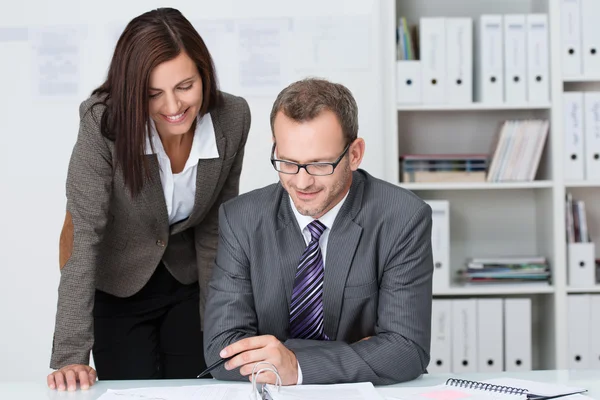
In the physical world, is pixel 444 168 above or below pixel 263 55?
below

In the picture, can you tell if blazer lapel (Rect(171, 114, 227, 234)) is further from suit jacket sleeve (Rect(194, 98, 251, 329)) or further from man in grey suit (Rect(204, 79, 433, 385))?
man in grey suit (Rect(204, 79, 433, 385))

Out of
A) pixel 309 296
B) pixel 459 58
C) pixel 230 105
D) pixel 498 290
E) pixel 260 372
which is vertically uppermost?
pixel 459 58

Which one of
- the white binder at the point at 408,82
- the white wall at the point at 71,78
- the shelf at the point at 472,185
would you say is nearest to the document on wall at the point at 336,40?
the white wall at the point at 71,78

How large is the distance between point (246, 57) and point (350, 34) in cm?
47

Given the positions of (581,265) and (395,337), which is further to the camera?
(581,265)

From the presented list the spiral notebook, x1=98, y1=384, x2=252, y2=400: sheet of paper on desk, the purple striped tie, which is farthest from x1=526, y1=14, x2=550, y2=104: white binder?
x1=98, y1=384, x2=252, y2=400: sheet of paper on desk

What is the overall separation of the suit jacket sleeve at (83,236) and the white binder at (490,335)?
184 cm

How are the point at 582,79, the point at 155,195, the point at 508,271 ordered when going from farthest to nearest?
1. the point at 508,271
2. the point at 582,79
3. the point at 155,195

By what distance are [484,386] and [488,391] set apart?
0.7 inches

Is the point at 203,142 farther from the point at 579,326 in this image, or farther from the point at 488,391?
the point at 579,326

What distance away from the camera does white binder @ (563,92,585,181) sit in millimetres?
3051

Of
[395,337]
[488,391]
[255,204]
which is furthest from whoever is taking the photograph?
[255,204]

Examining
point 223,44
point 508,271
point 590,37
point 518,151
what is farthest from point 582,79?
point 223,44

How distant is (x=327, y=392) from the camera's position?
54.1 inches
